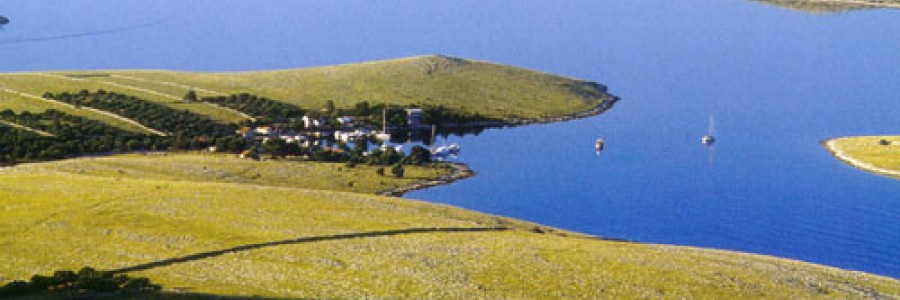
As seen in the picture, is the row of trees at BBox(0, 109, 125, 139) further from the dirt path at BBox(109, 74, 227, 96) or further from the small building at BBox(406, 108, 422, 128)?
the small building at BBox(406, 108, 422, 128)

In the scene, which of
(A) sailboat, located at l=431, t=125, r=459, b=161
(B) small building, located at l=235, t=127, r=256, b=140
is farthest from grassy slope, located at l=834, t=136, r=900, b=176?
(B) small building, located at l=235, t=127, r=256, b=140

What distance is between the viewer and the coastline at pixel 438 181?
4828 inches

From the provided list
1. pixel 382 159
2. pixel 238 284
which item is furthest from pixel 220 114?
pixel 238 284

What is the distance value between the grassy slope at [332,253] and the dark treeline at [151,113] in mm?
59879

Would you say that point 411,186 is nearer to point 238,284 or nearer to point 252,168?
point 252,168

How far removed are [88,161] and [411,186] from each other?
35.2 metres

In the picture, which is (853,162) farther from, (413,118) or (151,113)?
(151,113)

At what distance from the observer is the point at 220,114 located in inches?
6555

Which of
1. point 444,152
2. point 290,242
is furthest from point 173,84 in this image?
point 290,242

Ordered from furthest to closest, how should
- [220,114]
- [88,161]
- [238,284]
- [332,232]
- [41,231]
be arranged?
[220,114], [88,161], [332,232], [41,231], [238,284]

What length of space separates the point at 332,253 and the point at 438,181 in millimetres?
61618

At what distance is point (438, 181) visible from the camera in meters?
132

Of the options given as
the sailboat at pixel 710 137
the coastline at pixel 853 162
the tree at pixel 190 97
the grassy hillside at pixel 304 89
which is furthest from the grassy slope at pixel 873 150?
the tree at pixel 190 97

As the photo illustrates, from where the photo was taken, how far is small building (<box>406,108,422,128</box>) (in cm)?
17089
